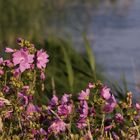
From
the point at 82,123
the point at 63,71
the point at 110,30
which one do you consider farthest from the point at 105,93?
the point at 110,30

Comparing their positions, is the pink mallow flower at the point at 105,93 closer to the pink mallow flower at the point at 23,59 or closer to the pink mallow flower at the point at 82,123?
the pink mallow flower at the point at 82,123

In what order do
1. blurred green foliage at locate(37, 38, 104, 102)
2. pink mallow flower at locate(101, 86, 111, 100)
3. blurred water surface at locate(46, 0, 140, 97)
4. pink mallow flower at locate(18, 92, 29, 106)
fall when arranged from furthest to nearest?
blurred water surface at locate(46, 0, 140, 97), blurred green foliage at locate(37, 38, 104, 102), pink mallow flower at locate(18, 92, 29, 106), pink mallow flower at locate(101, 86, 111, 100)

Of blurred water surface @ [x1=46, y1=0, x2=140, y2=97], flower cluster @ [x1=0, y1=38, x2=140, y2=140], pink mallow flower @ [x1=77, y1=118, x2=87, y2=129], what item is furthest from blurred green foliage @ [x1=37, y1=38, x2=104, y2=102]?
pink mallow flower @ [x1=77, y1=118, x2=87, y2=129]

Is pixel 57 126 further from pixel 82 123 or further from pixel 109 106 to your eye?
pixel 109 106

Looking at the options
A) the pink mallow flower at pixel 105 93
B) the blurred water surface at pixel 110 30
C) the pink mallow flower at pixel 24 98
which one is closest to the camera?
the pink mallow flower at pixel 105 93

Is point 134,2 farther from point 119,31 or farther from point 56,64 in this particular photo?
point 56,64

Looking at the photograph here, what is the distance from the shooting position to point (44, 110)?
2.95 metres

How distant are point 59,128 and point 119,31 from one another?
8847 mm

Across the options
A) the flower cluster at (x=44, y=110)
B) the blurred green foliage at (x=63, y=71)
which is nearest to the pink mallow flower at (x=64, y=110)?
the flower cluster at (x=44, y=110)

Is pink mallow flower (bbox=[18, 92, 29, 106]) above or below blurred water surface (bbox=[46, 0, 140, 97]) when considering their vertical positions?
below

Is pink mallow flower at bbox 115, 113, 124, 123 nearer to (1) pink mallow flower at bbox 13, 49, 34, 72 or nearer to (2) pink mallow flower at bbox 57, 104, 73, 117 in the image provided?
(2) pink mallow flower at bbox 57, 104, 73, 117

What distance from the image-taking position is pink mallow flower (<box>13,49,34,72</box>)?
2779mm

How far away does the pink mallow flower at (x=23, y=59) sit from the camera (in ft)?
9.12

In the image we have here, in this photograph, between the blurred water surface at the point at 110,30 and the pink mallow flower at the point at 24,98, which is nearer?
the pink mallow flower at the point at 24,98
